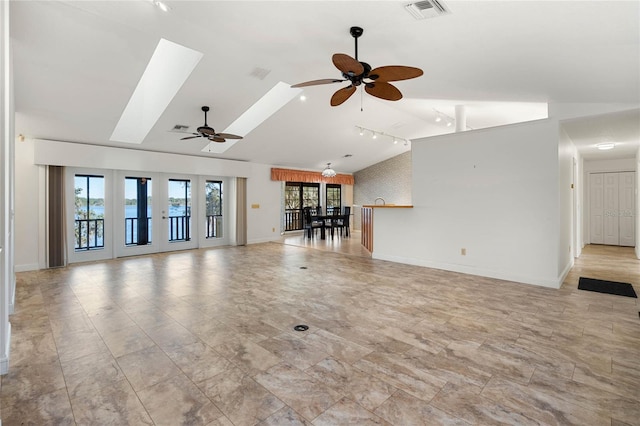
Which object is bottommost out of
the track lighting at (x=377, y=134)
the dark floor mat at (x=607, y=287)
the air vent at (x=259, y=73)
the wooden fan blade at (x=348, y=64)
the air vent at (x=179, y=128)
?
the dark floor mat at (x=607, y=287)

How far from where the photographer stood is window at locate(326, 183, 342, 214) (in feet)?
40.0

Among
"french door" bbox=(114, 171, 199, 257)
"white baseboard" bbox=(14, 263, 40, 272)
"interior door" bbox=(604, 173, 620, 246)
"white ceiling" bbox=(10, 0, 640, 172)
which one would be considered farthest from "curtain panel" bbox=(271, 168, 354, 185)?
"interior door" bbox=(604, 173, 620, 246)

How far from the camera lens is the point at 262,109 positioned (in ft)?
20.8

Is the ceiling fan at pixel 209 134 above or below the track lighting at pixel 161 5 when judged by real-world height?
below

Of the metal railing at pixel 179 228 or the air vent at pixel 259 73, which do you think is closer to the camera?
the air vent at pixel 259 73

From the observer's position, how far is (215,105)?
5.43m

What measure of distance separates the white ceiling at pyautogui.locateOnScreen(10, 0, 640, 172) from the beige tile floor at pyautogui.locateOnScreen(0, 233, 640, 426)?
266 cm

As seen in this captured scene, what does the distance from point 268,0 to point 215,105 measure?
3016 mm

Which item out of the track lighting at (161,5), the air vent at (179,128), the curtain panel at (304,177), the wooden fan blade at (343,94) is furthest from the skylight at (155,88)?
the curtain panel at (304,177)

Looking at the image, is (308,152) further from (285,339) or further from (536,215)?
(285,339)

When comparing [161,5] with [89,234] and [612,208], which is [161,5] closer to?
[89,234]

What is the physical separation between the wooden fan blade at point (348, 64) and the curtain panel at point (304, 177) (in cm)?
684

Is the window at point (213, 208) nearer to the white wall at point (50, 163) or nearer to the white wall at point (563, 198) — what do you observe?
the white wall at point (50, 163)

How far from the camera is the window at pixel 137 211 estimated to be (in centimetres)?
700
